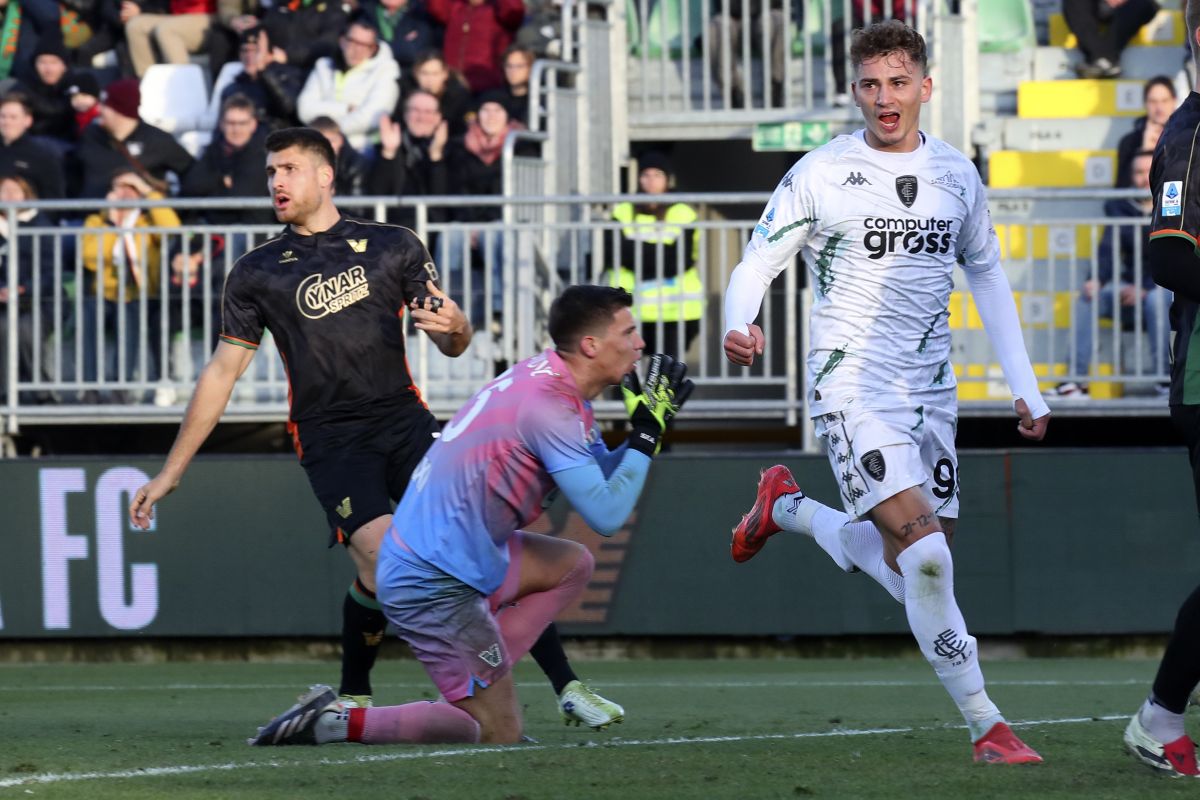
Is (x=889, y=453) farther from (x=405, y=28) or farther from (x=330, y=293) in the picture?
(x=405, y=28)

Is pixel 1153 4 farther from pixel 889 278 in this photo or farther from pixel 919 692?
pixel 889 278

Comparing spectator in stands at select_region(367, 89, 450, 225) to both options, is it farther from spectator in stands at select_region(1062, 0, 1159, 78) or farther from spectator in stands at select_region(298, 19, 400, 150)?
spectator in stands at select_region(1062, 0, 1159, 78)

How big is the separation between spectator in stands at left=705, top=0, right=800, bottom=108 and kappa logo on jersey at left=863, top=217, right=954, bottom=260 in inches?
369

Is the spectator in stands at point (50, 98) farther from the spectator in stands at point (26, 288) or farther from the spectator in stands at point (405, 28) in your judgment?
the spectator in stands at point (26, 288)

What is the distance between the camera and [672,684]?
9578 millimetres

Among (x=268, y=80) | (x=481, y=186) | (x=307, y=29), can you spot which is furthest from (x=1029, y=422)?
(x=307, y=29)

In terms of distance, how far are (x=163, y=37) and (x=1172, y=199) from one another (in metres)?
12.3

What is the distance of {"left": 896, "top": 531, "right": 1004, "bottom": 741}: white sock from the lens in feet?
18.4

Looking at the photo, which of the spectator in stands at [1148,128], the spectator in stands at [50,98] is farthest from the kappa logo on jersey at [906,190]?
the spectator in stands at [50,98]

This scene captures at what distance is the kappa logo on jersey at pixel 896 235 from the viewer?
6031 mm

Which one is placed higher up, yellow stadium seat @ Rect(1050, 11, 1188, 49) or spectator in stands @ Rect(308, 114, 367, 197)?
yellow stadium seat @ Rect(1050, 11, 1188, 49)

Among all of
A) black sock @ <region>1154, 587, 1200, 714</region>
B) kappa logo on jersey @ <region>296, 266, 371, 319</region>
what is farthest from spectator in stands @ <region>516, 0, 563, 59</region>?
black sock @ <region>1154, 587, 1200, 714</region>

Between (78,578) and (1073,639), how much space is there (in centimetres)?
582

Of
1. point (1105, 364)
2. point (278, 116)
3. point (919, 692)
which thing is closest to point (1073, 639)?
point (1105, 364)
